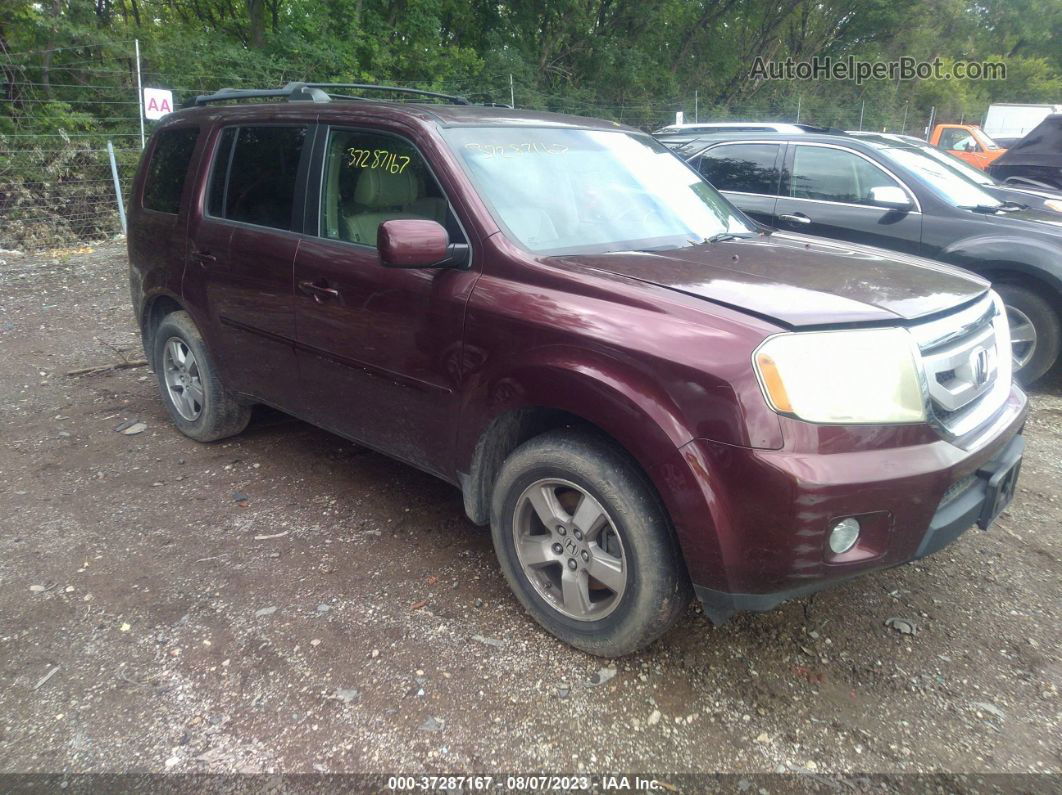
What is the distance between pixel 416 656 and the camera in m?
2.81

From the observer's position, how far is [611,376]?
247cm

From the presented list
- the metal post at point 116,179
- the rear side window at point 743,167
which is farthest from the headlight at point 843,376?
the metal post at point 116,179

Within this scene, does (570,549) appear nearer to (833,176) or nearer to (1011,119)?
(833,176)

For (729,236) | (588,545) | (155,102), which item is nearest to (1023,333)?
(729,236)

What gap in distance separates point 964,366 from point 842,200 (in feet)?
13.8

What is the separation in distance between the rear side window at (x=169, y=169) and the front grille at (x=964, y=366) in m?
3.82

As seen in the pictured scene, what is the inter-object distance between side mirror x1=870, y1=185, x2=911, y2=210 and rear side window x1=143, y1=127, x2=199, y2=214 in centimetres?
475

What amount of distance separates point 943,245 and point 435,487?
4.20 metres

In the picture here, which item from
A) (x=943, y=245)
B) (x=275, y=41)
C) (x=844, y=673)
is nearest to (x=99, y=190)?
(x=275, y=41)

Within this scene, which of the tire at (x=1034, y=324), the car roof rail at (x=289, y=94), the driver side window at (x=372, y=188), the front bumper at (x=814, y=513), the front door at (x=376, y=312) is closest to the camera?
the front bumper at (x=814, y=513)

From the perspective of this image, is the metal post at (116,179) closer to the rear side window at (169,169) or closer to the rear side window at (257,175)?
the rear side window at (169,169)

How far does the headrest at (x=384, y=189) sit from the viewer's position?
3.27 m

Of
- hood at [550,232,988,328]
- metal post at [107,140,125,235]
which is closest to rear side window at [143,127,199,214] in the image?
hood at [550,232,988,328]

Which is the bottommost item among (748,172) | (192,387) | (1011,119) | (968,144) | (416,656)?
(416,656)
